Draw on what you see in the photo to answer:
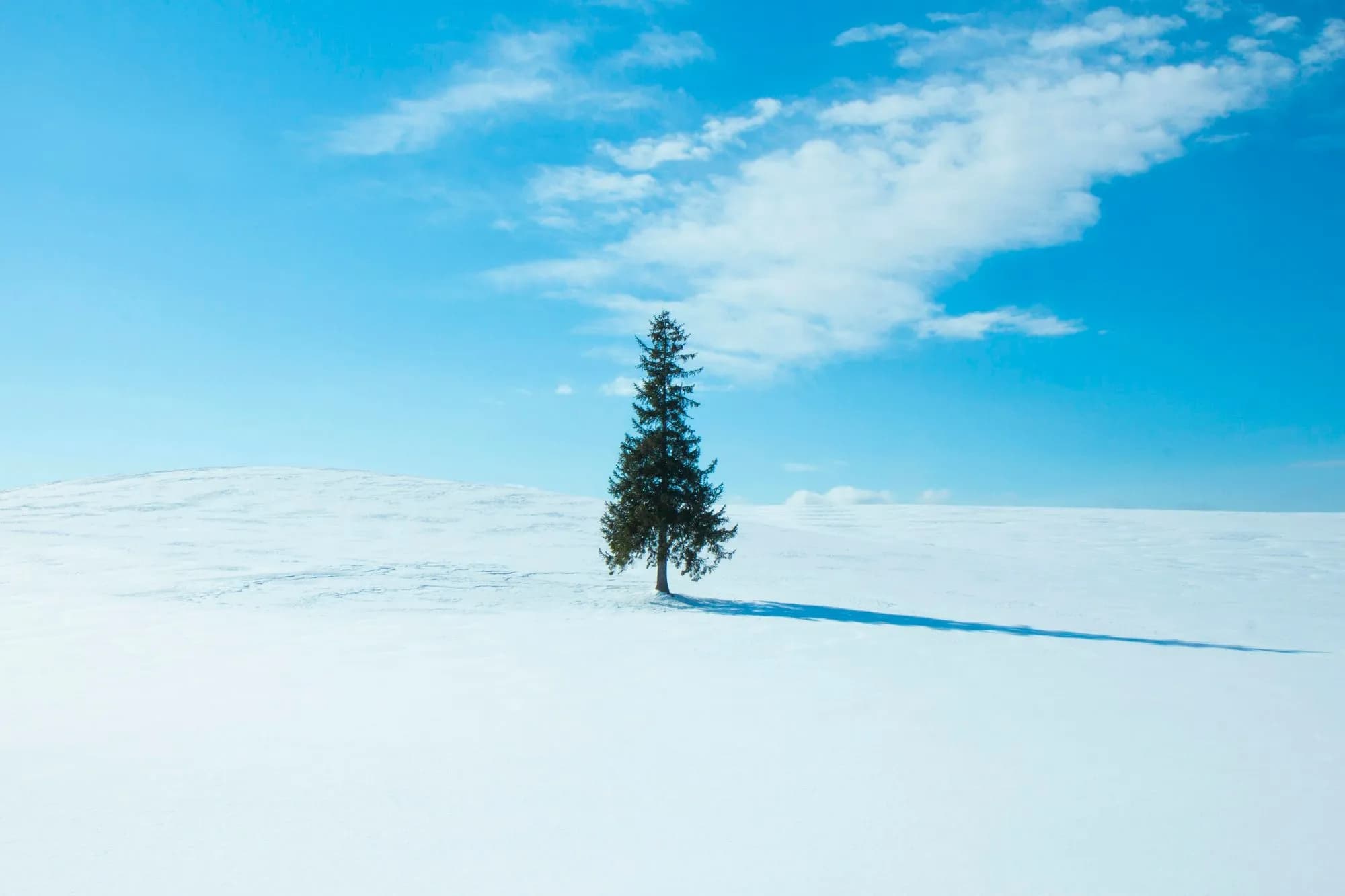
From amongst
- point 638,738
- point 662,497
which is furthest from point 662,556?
point 638,738

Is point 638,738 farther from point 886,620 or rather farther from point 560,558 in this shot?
point 560,558

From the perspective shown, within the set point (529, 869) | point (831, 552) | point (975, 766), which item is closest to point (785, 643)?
point (975, 766)

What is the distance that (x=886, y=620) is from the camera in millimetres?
22312

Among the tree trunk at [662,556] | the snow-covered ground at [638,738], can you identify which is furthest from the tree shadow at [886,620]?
the tree trunk at [662,556]

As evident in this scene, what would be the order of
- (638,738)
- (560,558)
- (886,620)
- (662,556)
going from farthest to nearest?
(560,558), (662,556), (886,620), (638,738)

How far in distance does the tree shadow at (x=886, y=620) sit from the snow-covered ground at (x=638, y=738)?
8.3 inches

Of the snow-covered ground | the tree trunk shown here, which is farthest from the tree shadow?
the tree trunk

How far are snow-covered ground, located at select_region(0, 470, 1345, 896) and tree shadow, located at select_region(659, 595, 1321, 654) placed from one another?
210 millimetres

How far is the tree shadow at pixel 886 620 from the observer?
20.6m

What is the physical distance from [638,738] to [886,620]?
45.6ft

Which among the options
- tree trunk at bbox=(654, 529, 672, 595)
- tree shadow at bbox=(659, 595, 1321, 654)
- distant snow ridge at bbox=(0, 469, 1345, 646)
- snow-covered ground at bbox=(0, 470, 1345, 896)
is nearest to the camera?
snow-covered ground at bbox=(0, 470, 1345, 896)

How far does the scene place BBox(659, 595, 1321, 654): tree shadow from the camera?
20.6 metres

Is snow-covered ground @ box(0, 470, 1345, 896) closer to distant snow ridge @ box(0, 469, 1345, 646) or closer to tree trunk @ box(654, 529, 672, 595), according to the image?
distant snow ridge @ box(0, 469, 1345, 646)

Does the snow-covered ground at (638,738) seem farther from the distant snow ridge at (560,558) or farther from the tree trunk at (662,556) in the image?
the tree trunk at (662,556)
